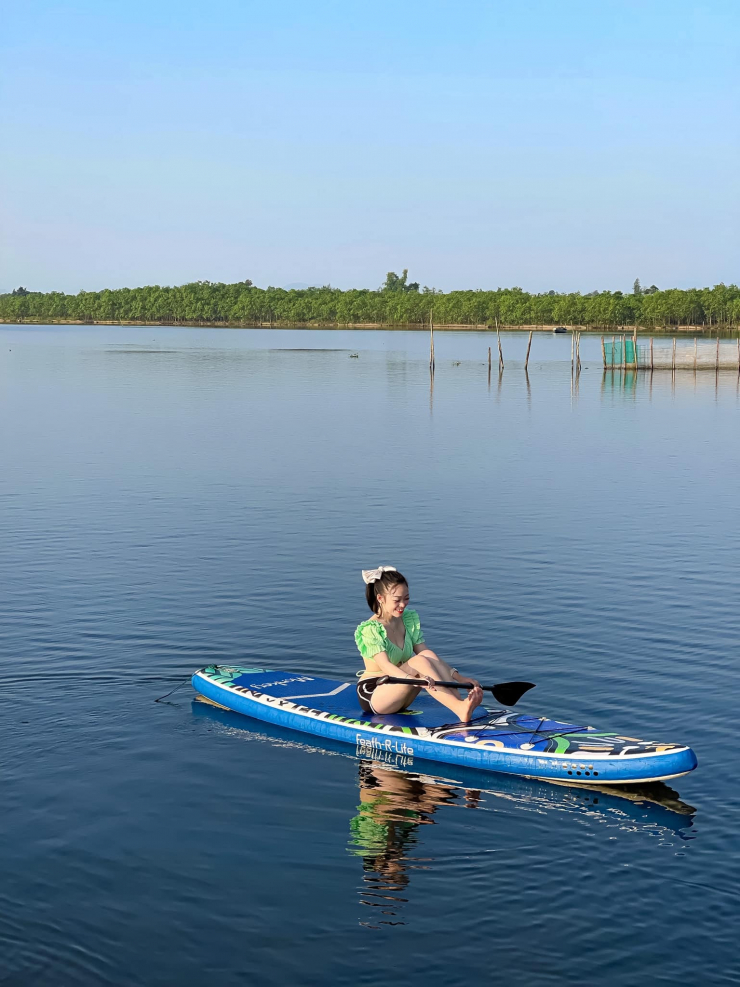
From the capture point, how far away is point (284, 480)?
27.1 metres

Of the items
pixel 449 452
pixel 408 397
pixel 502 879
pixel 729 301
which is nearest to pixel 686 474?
pixel 449 452

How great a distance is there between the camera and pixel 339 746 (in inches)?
420

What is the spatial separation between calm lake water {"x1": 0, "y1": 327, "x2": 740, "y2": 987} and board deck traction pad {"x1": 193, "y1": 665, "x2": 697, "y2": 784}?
0.68ft

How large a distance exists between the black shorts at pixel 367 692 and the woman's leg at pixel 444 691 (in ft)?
1.14

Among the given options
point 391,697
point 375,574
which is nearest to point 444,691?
point 391,697

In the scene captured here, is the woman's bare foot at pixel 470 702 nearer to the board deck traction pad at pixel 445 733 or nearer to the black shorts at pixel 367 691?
the board deck traction pad at pixel 445 733

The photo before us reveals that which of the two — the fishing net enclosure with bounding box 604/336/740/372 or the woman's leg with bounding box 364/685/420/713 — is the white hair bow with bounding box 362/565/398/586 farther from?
the fishing net enclosure with bounding box 604/336/740/372

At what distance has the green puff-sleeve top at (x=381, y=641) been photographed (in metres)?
10.4

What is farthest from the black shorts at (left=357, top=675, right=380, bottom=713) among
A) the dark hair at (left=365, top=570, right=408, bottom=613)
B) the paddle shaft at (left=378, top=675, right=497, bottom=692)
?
the dark hair at (left=365, top=570, right=408, bottom=613)

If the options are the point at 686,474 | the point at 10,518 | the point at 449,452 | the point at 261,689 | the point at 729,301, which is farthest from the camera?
the point at 729,301

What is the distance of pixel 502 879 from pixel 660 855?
4.21 ft

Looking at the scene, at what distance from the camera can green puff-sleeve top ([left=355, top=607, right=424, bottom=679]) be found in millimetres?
10422

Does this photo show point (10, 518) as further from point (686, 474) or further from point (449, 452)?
point (686, 474)

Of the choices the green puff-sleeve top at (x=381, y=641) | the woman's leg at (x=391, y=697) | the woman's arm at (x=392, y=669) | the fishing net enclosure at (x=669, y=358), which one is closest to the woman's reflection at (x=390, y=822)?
the woman's leg at (x=391, y=697)
